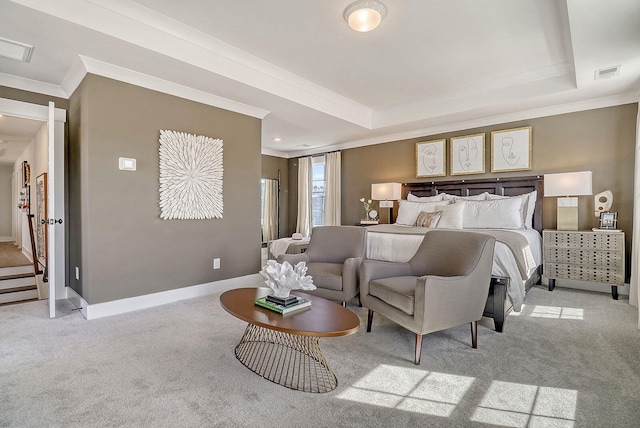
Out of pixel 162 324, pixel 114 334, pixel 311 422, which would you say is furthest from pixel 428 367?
pixel 114 334

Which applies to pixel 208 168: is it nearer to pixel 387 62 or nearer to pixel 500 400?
pixel 387 62

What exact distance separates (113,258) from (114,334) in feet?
2.87

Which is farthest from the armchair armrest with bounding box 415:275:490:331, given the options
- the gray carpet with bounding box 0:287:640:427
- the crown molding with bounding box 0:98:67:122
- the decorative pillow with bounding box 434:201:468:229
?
the crown molding with bounding box 0:98:67:122

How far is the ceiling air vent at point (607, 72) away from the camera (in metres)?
3.23

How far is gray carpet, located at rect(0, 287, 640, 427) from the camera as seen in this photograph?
5.34 feet

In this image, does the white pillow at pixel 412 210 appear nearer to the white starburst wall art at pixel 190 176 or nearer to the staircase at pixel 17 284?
the white starburst wall art at pixel 190 176

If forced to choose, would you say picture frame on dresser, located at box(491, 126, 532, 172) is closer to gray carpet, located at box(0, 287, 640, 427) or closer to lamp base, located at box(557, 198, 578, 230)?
lamp base, located at box(557, 198, 578, 230)

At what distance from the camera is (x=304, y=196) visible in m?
7.53

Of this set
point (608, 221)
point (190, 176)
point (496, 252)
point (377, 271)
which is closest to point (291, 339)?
point (377, 271)

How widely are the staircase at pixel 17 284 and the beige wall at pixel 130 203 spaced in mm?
865

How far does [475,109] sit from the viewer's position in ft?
14.6

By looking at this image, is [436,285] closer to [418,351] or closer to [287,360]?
[418,351]

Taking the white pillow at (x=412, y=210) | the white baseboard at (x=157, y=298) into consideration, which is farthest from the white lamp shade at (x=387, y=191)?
the white baseboard at (x=157, y=298)

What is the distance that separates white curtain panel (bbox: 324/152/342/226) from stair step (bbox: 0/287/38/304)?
4.89 m
